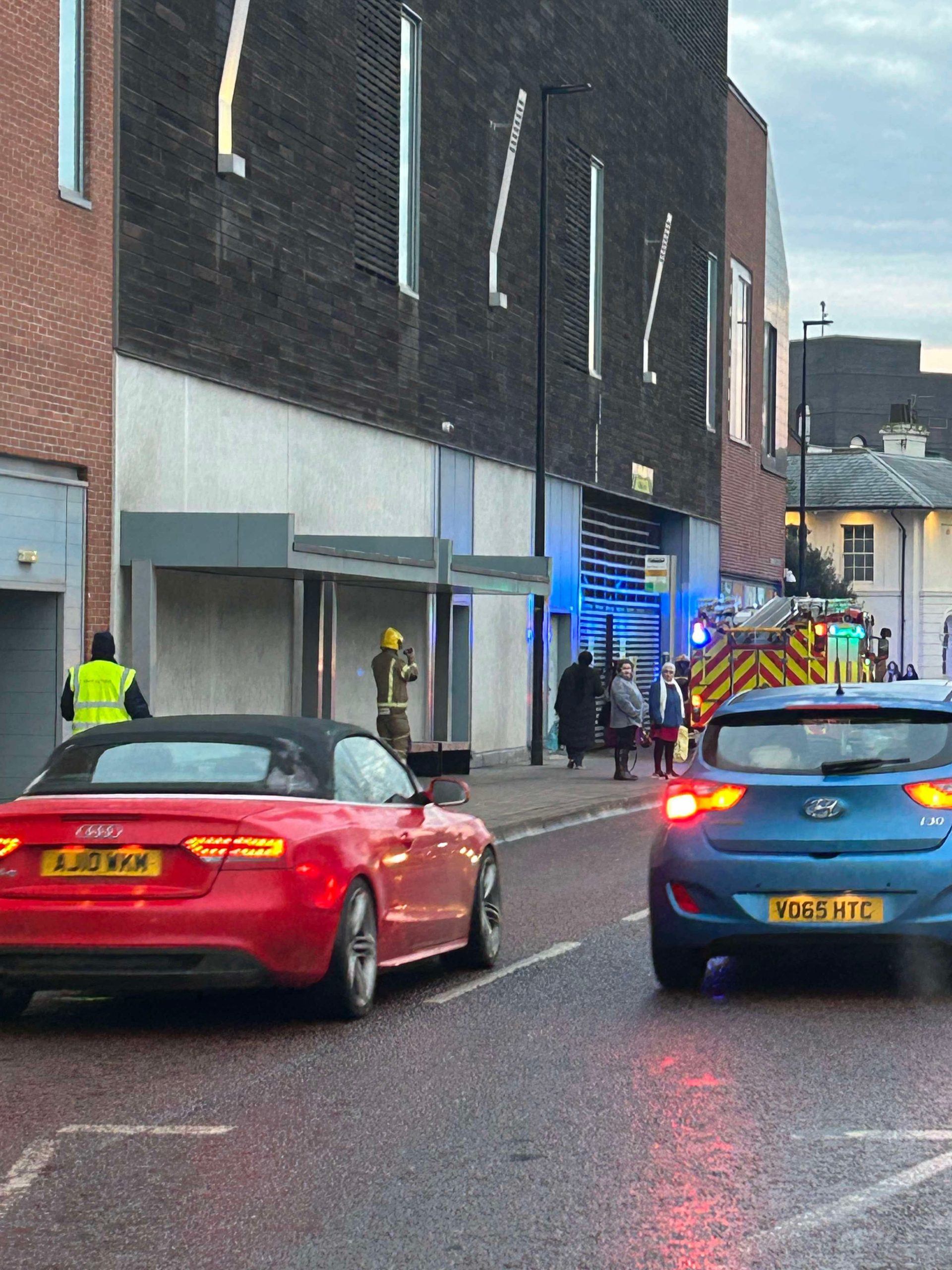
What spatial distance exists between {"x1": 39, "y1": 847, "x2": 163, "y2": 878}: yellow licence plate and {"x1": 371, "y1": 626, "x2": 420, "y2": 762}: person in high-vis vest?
562 inches

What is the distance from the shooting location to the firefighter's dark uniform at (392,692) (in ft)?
75.9

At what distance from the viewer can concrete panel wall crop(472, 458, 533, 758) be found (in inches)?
1229

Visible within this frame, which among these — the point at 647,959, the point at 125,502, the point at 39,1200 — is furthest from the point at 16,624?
the point at 39,1200

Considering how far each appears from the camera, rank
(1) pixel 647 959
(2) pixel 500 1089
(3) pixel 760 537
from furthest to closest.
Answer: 1. (3) pixel 760 537
2. (1) pixel 647 959
3. (2) pixel 500 1089

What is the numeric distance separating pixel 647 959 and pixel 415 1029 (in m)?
2.58

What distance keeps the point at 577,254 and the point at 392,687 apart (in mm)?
14647

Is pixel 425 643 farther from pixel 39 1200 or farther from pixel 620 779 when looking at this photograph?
pixel 39 1200

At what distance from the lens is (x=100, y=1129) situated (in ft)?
22.7

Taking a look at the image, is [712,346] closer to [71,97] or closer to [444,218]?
[444,218]

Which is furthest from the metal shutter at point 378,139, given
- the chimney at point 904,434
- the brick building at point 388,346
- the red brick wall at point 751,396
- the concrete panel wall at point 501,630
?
the chimney at point 904,434

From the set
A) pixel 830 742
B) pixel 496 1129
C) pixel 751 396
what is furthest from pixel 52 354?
pixel 751 396

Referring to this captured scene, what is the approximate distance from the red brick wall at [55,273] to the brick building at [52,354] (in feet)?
0.05

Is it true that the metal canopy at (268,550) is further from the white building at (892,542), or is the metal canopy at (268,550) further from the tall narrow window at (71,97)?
the white building at (892,542)

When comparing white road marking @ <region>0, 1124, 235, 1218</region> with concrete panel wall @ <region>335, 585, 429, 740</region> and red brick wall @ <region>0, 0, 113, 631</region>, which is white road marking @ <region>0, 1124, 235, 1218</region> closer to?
red brick wall @ <region>0, 0, 113, 631</region>
